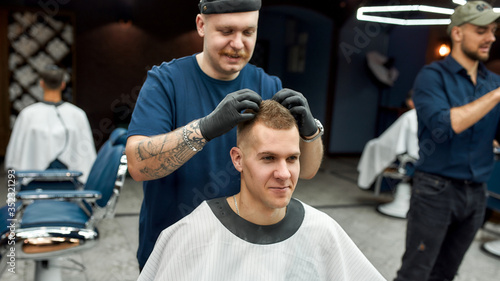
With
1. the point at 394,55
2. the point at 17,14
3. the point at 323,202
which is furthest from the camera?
the point at 394,55

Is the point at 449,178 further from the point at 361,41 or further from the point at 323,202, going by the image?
the point at 361,41

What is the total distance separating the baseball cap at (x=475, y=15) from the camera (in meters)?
1.74

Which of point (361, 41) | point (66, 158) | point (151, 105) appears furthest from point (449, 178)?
point (361, 41)

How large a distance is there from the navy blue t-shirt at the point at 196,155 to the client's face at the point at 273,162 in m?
0.13

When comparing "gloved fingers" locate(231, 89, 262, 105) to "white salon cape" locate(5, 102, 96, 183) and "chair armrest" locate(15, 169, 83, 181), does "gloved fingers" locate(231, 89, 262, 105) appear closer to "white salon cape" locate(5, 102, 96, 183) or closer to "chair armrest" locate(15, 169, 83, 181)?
"chair armrest" locate(15, 169, 83, 181)

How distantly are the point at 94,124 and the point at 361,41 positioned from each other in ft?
17.5

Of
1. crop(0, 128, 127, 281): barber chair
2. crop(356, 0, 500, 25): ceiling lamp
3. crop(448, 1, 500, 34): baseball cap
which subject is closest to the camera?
crop(448, 1, 500, 34): baseball cap

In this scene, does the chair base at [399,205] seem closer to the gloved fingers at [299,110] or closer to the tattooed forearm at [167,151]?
the gloved fingers at [299,110]

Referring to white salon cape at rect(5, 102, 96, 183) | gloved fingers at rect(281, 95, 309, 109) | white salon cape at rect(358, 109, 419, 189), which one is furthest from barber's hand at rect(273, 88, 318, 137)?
white salon cape at rect(358, 109, 419, 189)

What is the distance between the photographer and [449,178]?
1.86 meters

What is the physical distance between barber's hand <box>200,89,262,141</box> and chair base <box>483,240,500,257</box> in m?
3.26

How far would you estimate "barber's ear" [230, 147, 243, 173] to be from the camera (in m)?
1.23

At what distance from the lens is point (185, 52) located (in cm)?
646

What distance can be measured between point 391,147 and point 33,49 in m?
5.26
